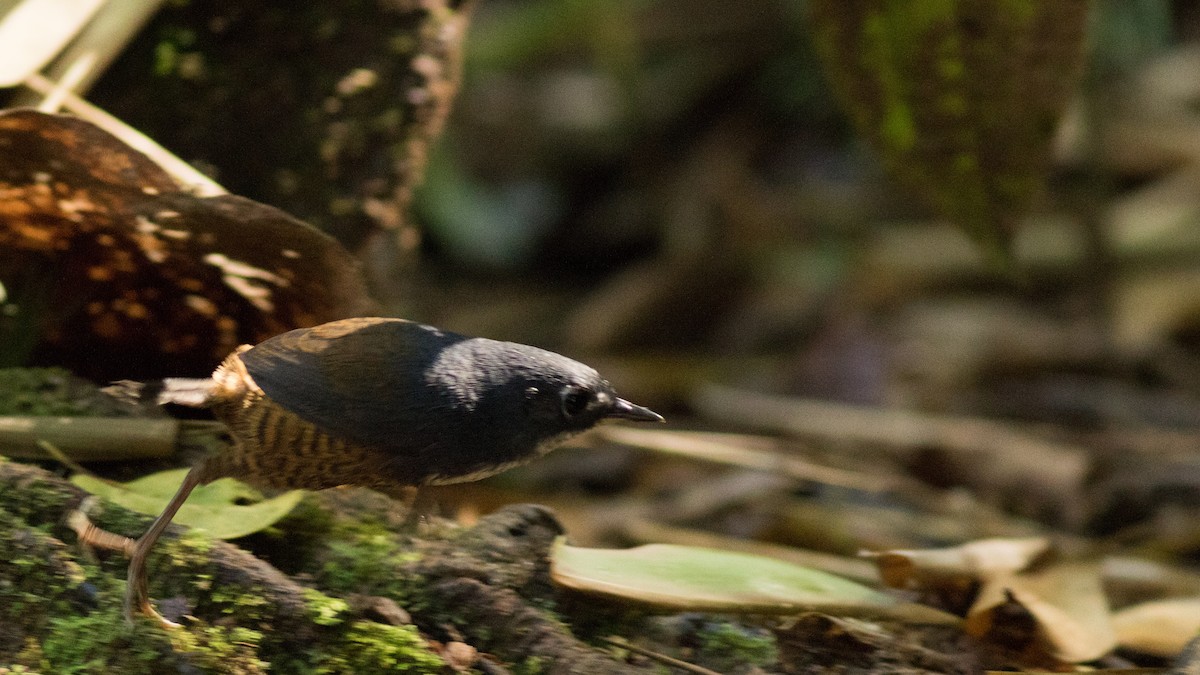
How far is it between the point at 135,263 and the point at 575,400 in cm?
82

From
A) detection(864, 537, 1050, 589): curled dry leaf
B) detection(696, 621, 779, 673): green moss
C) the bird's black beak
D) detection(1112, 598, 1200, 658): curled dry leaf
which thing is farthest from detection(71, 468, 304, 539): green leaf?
detection(1112, 598, 1200, 658): curled dry leaf

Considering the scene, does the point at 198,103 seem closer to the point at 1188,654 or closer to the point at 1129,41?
the point at 1188,654

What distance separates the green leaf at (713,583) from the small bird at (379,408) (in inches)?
9.6

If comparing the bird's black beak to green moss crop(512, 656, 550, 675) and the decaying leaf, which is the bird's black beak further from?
the decaying leaf

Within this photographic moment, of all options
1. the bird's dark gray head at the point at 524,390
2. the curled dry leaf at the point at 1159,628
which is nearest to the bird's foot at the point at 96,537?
the bird's dark gray head at the point at 524,390

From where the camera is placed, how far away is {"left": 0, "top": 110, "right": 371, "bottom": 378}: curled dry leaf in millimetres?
1775

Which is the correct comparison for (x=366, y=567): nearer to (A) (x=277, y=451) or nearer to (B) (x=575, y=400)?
(A) (x=277, y=451)

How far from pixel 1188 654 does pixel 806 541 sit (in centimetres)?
132

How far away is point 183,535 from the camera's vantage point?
5.53 ft

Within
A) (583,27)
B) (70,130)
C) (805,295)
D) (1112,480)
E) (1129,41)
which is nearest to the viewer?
(70,130)

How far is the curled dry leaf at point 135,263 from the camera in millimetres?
1775

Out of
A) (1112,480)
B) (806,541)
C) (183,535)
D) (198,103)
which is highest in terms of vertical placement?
(1112,480)

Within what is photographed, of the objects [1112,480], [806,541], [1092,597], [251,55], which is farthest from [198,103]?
[1112,480]

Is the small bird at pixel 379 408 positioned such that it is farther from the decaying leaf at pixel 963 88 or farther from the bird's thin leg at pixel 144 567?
the decaying leaf at pixel 963 88
